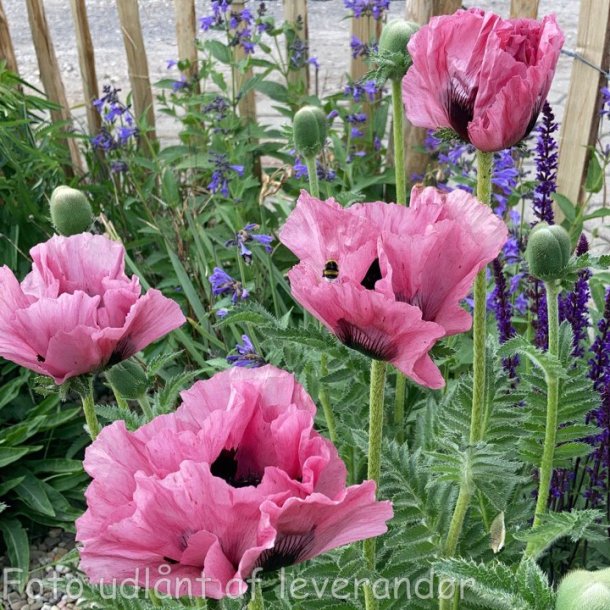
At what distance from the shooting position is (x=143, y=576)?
0.83 meters

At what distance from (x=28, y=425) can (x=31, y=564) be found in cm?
37

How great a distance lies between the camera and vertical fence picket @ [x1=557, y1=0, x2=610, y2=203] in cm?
283

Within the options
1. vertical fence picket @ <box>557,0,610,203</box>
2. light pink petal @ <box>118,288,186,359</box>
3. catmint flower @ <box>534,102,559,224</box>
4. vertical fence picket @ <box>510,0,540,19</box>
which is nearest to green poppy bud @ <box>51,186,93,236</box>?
light pink petal @ <box>118,288,186,359</box>

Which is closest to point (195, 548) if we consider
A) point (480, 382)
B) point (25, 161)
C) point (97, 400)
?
point (480, 382)

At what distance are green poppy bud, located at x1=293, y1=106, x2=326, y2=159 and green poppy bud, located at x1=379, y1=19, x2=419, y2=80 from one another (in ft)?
0.61

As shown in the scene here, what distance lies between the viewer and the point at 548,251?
114cm

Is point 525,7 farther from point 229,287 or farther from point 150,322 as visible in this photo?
point 150,322

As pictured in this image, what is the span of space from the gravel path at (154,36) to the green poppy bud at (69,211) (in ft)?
15.1

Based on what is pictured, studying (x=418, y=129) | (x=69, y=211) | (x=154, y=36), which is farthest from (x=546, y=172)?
(x=154, y=36)

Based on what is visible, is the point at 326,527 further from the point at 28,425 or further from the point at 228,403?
the point at 28,425

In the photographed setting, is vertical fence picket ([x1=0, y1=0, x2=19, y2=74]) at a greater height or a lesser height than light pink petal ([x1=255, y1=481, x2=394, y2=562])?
lesser

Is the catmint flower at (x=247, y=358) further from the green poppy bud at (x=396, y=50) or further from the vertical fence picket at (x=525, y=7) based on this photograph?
the vertical fence picket at (x=525, y=7)

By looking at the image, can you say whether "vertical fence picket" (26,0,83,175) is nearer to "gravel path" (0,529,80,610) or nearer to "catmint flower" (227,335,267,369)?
"gravel path" (0,529,80,610)

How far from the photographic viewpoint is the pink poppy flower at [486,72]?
113cm
